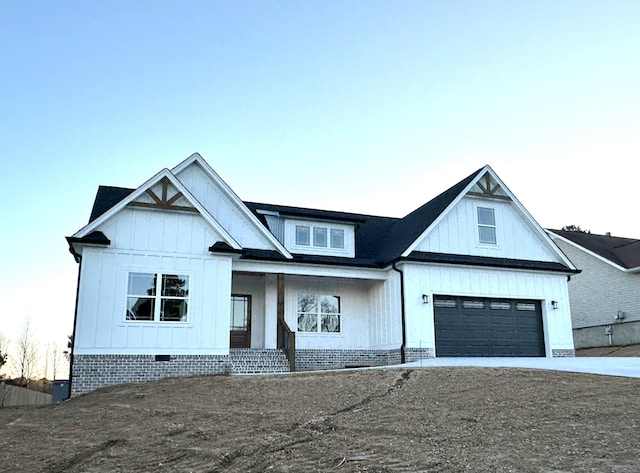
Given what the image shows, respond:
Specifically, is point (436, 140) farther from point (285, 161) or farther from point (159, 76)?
point (159, 76)

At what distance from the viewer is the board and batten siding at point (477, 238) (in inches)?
787

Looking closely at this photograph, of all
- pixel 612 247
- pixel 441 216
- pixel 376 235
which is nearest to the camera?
pixel 441 216

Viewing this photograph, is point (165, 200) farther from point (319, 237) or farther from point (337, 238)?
point (337, 238)

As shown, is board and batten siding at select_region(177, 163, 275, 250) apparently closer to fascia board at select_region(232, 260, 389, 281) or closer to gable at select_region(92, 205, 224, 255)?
fascia board at select_region(232, 260, 389, 281)

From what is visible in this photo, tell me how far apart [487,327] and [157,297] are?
10812 mm

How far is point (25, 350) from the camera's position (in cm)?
3603

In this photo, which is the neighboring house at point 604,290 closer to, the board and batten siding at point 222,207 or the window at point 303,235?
the window at point 303,235

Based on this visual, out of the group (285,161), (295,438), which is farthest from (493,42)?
(295,438)

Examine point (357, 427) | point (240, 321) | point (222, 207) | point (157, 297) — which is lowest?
point (357, 427)

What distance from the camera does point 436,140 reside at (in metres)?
20.0

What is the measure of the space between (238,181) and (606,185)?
15036mm

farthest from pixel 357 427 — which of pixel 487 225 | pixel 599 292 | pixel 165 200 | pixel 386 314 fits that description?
pixel 599 292

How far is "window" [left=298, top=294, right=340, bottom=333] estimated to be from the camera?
786 inches

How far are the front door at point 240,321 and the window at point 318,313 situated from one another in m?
1.75
